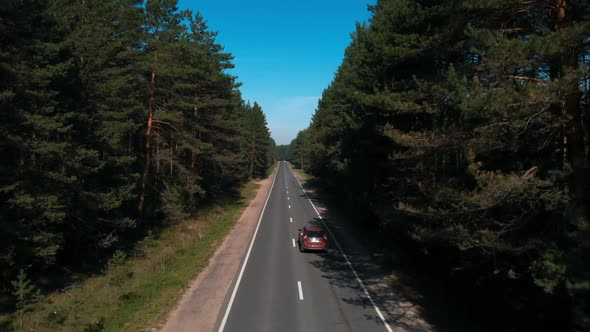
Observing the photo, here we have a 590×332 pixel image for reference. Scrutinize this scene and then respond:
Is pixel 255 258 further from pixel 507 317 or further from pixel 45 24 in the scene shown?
pixel 45 24

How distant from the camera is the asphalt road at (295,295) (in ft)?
37.7

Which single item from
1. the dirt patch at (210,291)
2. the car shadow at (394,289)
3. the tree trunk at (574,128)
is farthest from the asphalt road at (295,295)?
the tree trunk at (574,128)

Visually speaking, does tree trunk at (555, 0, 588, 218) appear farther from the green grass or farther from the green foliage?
the green foliage

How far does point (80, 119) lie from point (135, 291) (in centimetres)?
879

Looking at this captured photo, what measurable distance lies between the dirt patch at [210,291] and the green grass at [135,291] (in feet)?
1.35

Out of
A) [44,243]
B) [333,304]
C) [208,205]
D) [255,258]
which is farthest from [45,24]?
[208,205]

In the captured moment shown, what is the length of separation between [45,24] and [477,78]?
663 inches

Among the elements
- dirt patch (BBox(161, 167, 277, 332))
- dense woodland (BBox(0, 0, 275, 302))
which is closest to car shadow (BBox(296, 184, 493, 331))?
dirt patch (BBox(161, 167, 277, 332))

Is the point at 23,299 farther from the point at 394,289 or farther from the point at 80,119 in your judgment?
the point at 394,289

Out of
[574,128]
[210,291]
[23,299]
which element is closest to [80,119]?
[23,299]

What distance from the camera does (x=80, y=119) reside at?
18.6 metres

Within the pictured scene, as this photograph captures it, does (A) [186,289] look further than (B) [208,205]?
No

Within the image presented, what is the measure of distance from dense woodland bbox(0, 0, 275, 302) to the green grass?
6.76 feet

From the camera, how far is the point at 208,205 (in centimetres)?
4019
